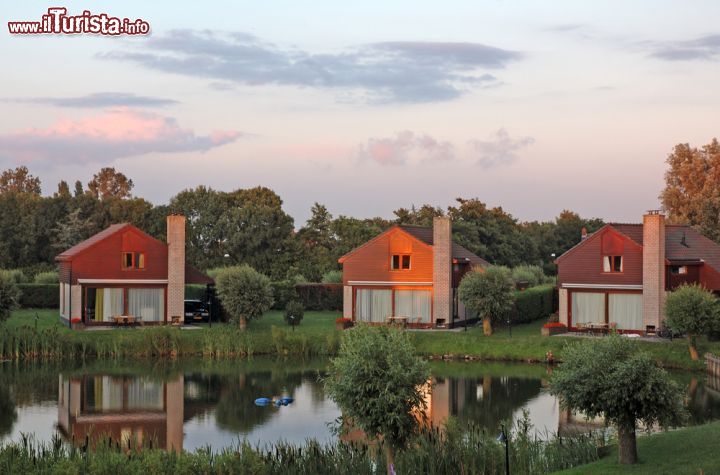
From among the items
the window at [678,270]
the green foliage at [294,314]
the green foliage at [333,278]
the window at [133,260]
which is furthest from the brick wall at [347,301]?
the window at [678,270]

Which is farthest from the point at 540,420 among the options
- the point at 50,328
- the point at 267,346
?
the point at 50,328

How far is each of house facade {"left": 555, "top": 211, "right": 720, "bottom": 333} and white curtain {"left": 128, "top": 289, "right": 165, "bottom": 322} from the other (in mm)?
20115

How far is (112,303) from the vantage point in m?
53.6

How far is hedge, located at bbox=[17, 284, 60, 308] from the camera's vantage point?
60.5 meters

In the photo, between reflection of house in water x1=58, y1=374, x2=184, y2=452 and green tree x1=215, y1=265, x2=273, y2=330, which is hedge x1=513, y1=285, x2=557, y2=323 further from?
reflection of house in water x1=58, y1=374, x2=184, y2=452

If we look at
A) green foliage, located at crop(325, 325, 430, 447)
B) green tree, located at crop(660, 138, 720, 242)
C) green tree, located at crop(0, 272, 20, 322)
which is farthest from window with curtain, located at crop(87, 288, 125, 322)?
green tree, located at crop(660, 138, 720, 242)

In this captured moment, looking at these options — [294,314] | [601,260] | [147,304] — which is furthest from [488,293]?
[147,304]

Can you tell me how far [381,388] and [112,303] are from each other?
32.4 metres

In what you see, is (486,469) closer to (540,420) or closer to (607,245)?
(540,420)

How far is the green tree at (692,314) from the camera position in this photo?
139 ft

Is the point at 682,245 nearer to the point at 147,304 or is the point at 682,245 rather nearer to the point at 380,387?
the point at 147,304

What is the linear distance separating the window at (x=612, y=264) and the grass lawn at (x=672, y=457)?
24248mm

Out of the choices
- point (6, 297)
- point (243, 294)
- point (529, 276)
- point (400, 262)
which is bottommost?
point (6, 297)

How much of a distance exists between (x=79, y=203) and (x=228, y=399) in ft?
190
